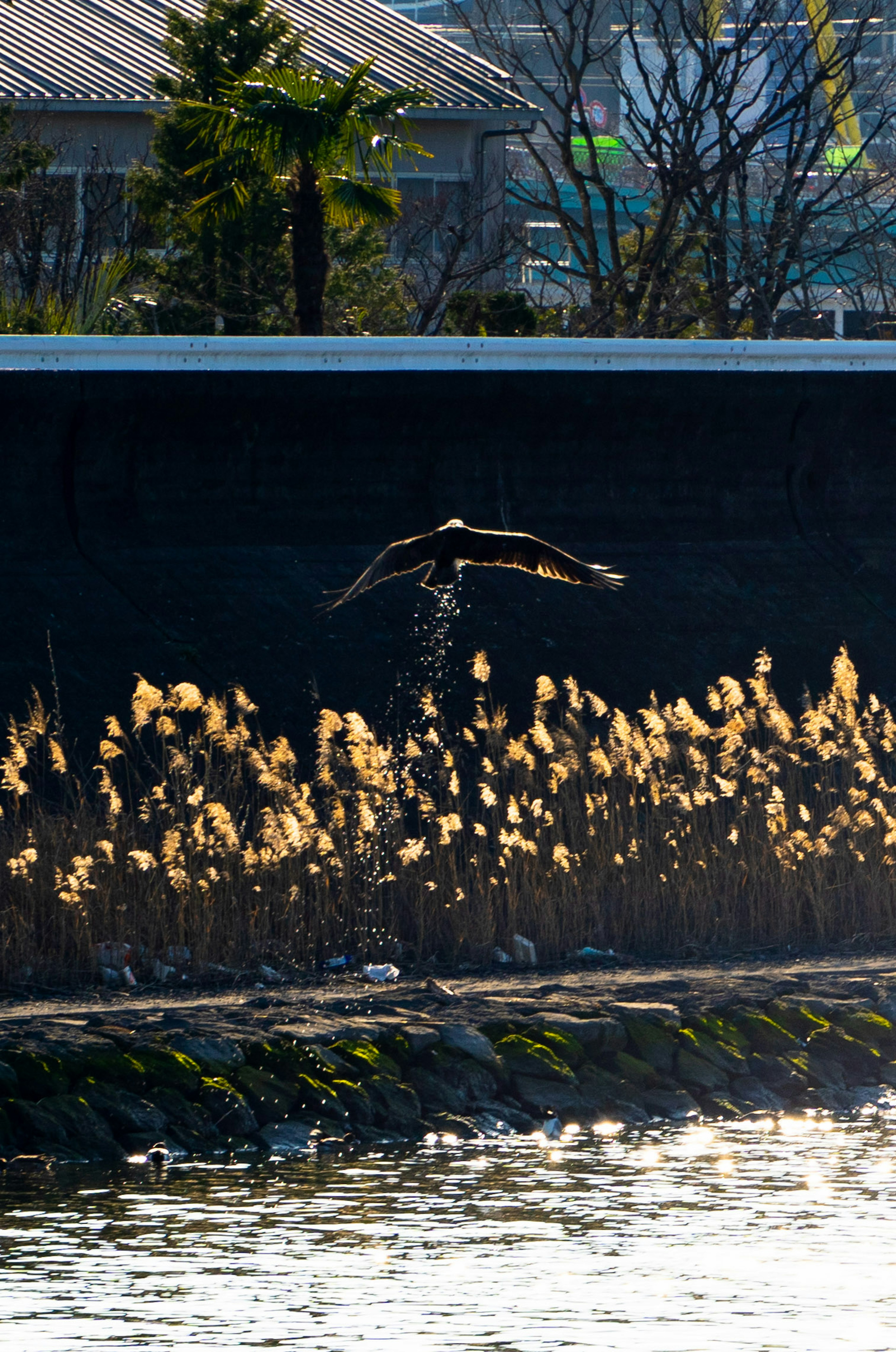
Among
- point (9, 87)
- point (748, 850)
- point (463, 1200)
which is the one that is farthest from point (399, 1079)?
point (9, 87)

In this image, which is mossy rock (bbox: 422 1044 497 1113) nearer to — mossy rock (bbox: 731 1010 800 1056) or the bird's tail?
mossy rock (bbox: 731 1010 800 1056)

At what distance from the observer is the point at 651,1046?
834 centimetres

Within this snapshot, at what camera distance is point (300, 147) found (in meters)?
16.4

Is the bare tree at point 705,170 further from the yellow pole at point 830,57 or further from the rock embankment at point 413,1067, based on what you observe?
the rock embankment at point 413,1067

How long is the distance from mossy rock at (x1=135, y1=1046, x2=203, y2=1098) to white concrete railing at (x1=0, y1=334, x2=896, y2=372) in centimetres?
468

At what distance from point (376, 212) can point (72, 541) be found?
6403mm

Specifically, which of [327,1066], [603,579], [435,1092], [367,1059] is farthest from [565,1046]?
[603,579]

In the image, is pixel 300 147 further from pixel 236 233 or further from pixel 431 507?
pixel 431 507

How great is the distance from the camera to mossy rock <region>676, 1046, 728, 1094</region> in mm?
8367

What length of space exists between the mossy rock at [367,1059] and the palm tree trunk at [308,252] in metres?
8.99

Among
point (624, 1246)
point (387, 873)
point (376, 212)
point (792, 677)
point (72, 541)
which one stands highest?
point (376, 212)

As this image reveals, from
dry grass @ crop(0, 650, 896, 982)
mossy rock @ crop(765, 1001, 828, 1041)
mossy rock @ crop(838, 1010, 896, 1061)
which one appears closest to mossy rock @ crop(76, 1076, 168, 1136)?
dry grass @ crop(0, 650, 896, 982)

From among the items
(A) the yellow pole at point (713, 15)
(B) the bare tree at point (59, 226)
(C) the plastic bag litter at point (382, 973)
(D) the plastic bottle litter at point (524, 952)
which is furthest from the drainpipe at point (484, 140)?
(C) the plastic bag litter at point (382, 973)

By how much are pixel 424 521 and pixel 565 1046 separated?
14.7 ft
